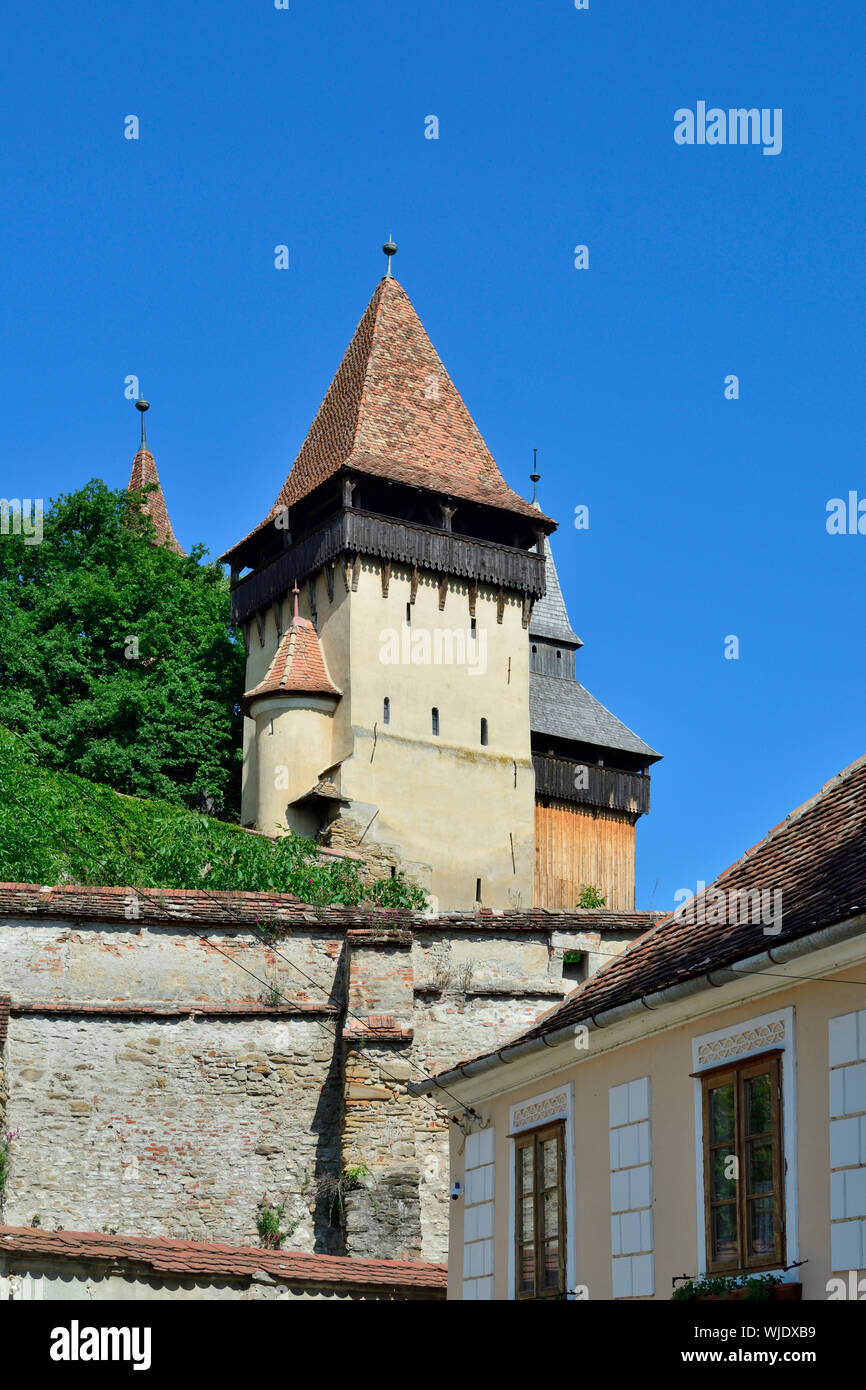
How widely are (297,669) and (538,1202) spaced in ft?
88.4

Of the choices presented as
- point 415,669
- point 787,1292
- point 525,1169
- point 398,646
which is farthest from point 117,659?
point 787,1292

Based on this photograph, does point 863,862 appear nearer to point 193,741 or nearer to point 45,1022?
point 45,1022

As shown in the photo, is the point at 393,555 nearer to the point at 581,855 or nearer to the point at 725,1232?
the point at 581,855

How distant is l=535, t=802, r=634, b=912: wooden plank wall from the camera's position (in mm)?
42375

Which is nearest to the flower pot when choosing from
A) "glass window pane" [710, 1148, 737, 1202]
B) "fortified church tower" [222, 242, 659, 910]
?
"glass window pane" [710, 1148, 737, 1202]

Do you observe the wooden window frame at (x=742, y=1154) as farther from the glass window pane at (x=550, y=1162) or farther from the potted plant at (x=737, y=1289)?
the glass window pane at (x=550, y=1162)

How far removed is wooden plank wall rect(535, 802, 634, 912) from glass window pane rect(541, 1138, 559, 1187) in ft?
89.2

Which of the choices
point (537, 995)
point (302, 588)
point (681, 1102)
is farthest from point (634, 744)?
point (681, 1102)

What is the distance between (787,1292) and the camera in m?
10.5

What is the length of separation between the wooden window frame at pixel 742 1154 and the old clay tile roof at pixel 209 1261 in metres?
5.51

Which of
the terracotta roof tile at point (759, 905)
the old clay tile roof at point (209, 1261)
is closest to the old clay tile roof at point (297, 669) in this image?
the old clay tile roof at point (209, 1261)

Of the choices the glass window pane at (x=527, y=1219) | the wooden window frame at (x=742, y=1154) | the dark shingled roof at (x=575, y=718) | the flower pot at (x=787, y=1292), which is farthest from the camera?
the dark shingled roof at (x=575, y=718)

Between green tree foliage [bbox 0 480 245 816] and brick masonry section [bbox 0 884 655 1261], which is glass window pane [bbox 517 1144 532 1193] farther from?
green tree foliage [bbox 0 480 245 816]

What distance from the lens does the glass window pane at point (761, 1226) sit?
11.0 meters
